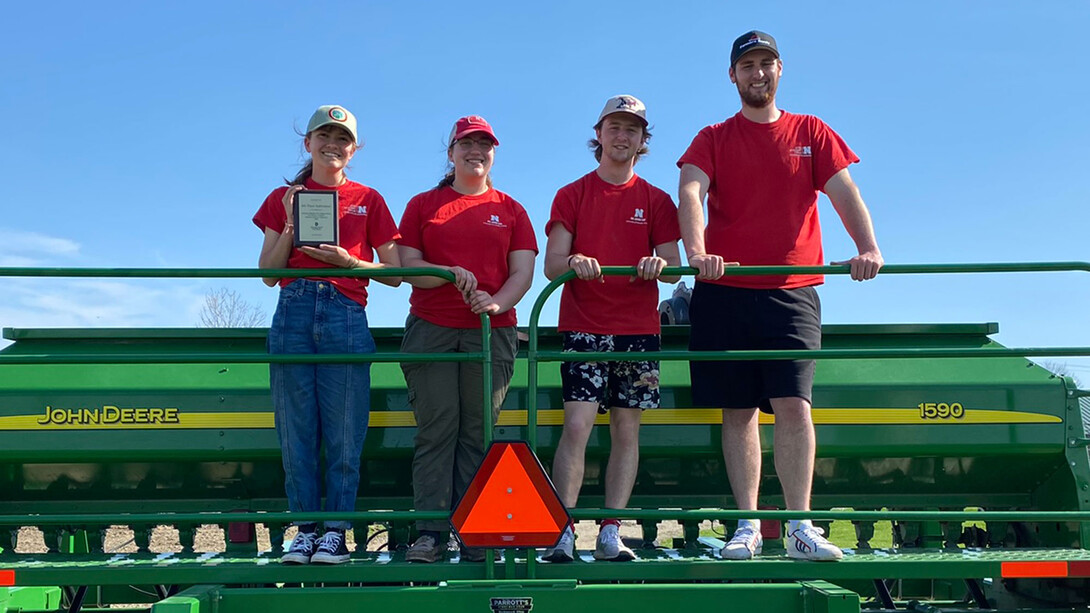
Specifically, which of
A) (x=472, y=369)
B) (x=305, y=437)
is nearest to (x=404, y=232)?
(x=472, y=369)

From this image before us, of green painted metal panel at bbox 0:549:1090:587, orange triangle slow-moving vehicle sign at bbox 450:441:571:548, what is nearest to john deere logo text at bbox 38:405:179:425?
green painted metal panel at bbox 0:549:1090:587

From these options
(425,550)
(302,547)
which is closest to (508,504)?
(425,550)

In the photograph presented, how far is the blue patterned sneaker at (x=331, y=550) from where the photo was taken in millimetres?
4047

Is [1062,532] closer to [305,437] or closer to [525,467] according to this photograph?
[525,467]

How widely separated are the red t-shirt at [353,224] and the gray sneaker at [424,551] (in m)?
1.16

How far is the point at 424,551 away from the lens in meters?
4.12

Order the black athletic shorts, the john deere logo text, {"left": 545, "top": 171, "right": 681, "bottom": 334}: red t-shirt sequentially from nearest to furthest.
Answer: the black athletic shorts
{"left": 545, "top": 171, "right": 681, "bottom": 334}: red t-shirt
the john deere logo text

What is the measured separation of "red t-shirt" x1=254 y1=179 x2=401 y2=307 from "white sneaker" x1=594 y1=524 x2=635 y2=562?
1586 mm

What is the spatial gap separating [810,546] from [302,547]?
7.38 ft

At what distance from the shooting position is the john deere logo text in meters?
4.87

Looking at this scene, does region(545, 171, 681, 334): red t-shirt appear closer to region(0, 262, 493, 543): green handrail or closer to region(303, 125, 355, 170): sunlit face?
region(0, 262, 493, 543): green handrail

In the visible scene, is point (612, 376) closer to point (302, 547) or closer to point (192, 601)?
point (302, 547)

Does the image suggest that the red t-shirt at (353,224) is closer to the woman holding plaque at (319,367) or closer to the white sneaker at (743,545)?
the woman holding plaque at (319,367)

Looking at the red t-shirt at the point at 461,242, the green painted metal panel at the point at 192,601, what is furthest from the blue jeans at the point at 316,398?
the green painted metal panel at the point at 192,601
